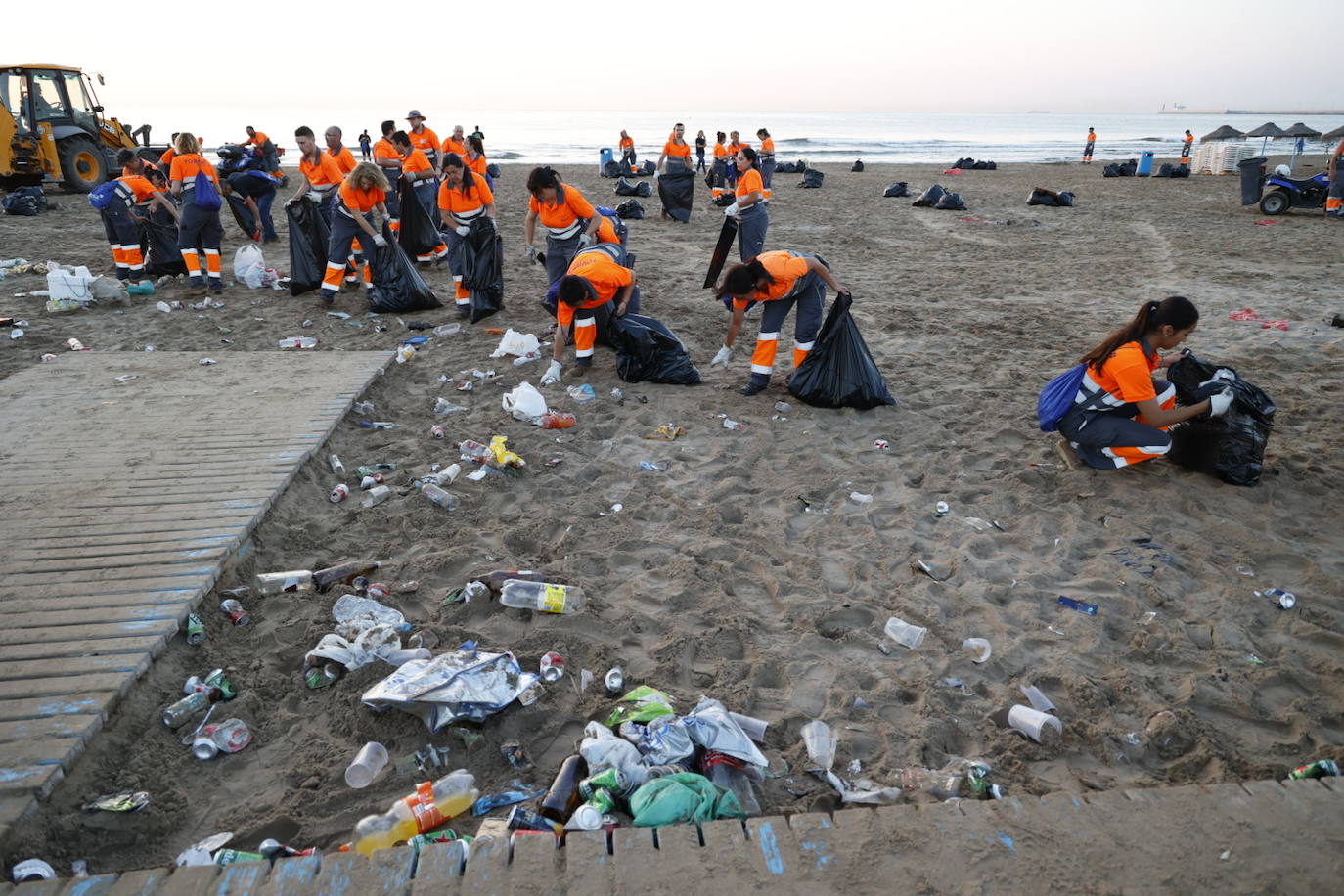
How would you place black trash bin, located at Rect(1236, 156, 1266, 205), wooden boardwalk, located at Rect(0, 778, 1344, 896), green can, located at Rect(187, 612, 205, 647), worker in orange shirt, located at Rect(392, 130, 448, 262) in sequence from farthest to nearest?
black trash bin, located at Rect(1236, 156, 1266, 205) → worker in orange shirt, located at Rect(392, 130, 448, 262) → green can, located at Rect(187, 612, 205, 647) → wooden boardwalk, located at Rect(0, 778, 1344, 896)

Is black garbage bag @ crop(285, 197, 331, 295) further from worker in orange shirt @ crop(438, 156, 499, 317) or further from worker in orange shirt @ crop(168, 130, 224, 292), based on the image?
worker in orange shirt @ crop(438, 156, 499, 317)

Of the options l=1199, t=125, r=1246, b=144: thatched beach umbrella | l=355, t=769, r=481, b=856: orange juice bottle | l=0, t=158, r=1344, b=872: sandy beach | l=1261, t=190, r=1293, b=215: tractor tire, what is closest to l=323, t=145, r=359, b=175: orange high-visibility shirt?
l=0, t=158, r=1344, b=872: sandy beach

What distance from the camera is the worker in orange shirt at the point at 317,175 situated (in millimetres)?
7590

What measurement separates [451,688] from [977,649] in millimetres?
1916

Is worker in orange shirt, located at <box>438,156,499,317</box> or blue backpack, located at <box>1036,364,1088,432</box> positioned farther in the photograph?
worker in orange shirt, located at <box>438,156,499,317</box>

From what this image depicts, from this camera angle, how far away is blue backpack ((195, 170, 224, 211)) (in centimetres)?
765

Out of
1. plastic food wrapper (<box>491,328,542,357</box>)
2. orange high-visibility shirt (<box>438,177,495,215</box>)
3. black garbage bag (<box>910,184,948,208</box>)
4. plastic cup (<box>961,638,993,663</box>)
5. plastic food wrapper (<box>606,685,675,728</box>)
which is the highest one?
black garbage bag (<box>910,184,948,208</box>)

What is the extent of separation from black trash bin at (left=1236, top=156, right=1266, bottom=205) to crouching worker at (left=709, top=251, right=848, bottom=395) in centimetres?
1305

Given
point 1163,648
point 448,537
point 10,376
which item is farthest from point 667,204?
point 1163,648

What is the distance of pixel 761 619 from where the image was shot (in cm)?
310

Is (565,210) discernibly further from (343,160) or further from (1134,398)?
(1134,398)

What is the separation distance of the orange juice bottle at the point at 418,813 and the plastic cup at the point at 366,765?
0.45 ft

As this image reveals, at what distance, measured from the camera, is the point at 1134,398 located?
12.7ft

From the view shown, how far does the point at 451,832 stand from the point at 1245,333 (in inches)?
291
